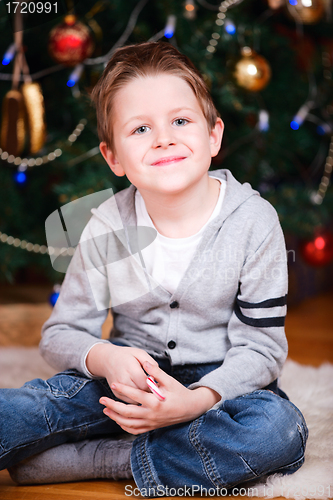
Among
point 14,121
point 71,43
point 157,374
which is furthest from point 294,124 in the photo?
point 157,374

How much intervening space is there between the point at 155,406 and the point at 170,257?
23 cm

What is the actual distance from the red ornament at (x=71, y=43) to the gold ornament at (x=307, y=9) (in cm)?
48

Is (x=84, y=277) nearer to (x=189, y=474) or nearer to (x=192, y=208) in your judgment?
(x=192, y=208)

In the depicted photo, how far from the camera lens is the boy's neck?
765 mm

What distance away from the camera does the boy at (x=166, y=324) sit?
629 mm

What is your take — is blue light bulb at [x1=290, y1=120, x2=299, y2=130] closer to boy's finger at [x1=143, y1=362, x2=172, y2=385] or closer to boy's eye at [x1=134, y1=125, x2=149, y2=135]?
boy's eye at [x1=134, y1=125, x2=149, y2=135]

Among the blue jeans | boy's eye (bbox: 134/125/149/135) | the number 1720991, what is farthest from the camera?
the number 1720991

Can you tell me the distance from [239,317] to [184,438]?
0.61ft

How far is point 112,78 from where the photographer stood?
743 mm

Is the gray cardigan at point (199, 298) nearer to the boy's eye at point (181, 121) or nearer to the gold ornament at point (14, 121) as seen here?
the boy's eye at point (181, 121)

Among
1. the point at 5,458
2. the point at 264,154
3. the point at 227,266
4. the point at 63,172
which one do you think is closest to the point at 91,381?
the point at 5,458

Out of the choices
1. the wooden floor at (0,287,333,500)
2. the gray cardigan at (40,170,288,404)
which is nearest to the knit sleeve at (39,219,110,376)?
the gray cardigan at (40,170,288,404)

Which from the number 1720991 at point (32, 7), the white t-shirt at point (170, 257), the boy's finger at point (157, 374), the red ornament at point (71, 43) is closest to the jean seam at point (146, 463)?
the boy's finger at point (157, 374)

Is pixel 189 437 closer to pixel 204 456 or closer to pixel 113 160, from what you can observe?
pixel 204 456
